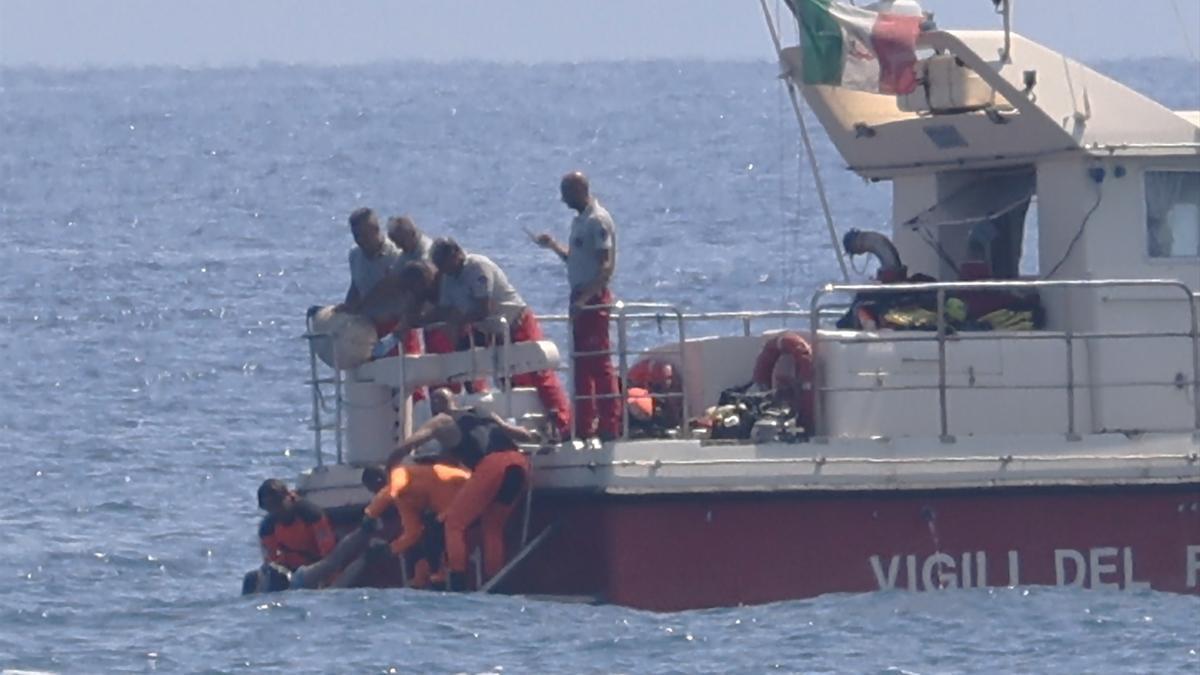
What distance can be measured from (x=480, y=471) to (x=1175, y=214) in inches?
155

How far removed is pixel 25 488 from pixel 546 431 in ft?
25.6

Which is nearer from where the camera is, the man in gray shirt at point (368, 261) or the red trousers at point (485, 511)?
the red trousers at point (485, 511)

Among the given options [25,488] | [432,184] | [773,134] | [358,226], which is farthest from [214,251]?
[773,134]

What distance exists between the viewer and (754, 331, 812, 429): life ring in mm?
18828

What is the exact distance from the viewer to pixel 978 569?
18.6 metres

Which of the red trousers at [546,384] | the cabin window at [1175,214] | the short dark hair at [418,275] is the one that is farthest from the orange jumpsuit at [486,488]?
the cabin window at [1175,214]

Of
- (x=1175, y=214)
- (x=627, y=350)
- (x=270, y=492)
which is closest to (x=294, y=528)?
(x=270, y=492)

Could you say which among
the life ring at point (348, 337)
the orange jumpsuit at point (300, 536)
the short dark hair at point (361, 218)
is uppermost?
the short dark hair at point (361, 218)

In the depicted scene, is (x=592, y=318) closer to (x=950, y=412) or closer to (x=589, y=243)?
(x=589, y=243)

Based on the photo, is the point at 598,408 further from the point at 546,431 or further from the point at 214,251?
the point at 214,251

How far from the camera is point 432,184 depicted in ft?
227

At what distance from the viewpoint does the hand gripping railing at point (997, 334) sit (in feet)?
60.6

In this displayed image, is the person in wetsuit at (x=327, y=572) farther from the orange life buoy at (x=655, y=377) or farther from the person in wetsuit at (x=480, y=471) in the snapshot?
the orange life buoy at (x=655, y=377)

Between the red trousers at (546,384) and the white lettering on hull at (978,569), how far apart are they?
6.04ft
